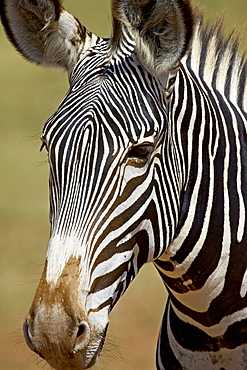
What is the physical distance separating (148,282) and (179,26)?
30.9 ft

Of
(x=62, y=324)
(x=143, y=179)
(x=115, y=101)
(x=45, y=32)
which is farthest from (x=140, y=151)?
(x=45, y=32)

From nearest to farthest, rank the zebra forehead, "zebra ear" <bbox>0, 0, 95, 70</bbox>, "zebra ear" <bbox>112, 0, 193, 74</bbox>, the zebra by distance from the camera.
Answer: the zebra
the zebra forehead
"zebra ear" <bbox>112, 0, 193, 74</bbox>
"zebra ear" <bbox>0, 0, 95, 70</bbox>

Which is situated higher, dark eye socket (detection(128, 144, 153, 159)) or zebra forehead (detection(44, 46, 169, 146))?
zebra forehead (detection(44, 46, 169, 146))

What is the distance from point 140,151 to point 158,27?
2.34 ft

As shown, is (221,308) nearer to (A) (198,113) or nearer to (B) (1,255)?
(A) (198,113)

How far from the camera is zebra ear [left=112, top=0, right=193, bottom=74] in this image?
10.4 ft

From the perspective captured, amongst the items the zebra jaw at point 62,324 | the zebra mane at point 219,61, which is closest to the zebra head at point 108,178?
the zebra jaw at point 62,324

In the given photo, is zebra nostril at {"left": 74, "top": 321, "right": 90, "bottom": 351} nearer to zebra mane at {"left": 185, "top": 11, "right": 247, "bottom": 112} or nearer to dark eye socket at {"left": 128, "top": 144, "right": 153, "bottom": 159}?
dark eye socket at {"left": 128, "top": 144, "right": 153, "bottom": 159}

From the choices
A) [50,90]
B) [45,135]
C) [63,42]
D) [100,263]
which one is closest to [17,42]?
[63,42]

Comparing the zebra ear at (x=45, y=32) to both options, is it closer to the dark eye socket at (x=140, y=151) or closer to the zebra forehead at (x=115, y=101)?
the zebra forehead at (x=115, y=101)

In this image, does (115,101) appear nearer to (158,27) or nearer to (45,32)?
(158,27)

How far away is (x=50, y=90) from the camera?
2241cm

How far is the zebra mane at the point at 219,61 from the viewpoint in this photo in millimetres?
3992

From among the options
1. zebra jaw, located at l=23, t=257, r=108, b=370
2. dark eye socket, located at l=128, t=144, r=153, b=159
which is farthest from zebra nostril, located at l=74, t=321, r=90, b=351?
dark eye socket, located at l=128, t=144, r=153, b=159
